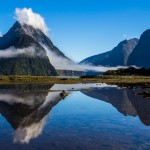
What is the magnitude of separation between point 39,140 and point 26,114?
19399 millimetres

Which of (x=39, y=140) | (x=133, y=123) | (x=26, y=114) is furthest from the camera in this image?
(x=26, y=114)

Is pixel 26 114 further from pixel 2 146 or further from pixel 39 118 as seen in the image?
pixel 2 146

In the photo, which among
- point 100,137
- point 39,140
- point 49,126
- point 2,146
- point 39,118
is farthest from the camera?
point 39,118

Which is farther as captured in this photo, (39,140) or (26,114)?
(26,114)

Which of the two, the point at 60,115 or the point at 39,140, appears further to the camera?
the point at 60,115

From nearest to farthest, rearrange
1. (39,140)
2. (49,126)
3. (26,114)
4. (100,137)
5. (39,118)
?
(39,140) < (100,137) < (49,126) < (39,118) < (26,114)

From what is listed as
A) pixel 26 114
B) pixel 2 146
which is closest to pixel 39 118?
pixel 26 114

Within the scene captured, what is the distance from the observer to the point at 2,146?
1141 inches

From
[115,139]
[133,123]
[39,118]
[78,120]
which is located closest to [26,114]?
[39,118]

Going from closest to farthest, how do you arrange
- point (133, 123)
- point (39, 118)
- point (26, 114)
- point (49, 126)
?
1. point (49, 126)
2. point (133, 123)
3. point (39, 118)
4. point (26, 114)

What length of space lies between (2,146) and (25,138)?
12.2ft

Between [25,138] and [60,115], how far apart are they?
755 inches

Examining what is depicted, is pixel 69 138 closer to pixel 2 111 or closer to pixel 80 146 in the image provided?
pixel 80 146

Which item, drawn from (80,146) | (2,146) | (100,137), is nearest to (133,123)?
(100,137)
